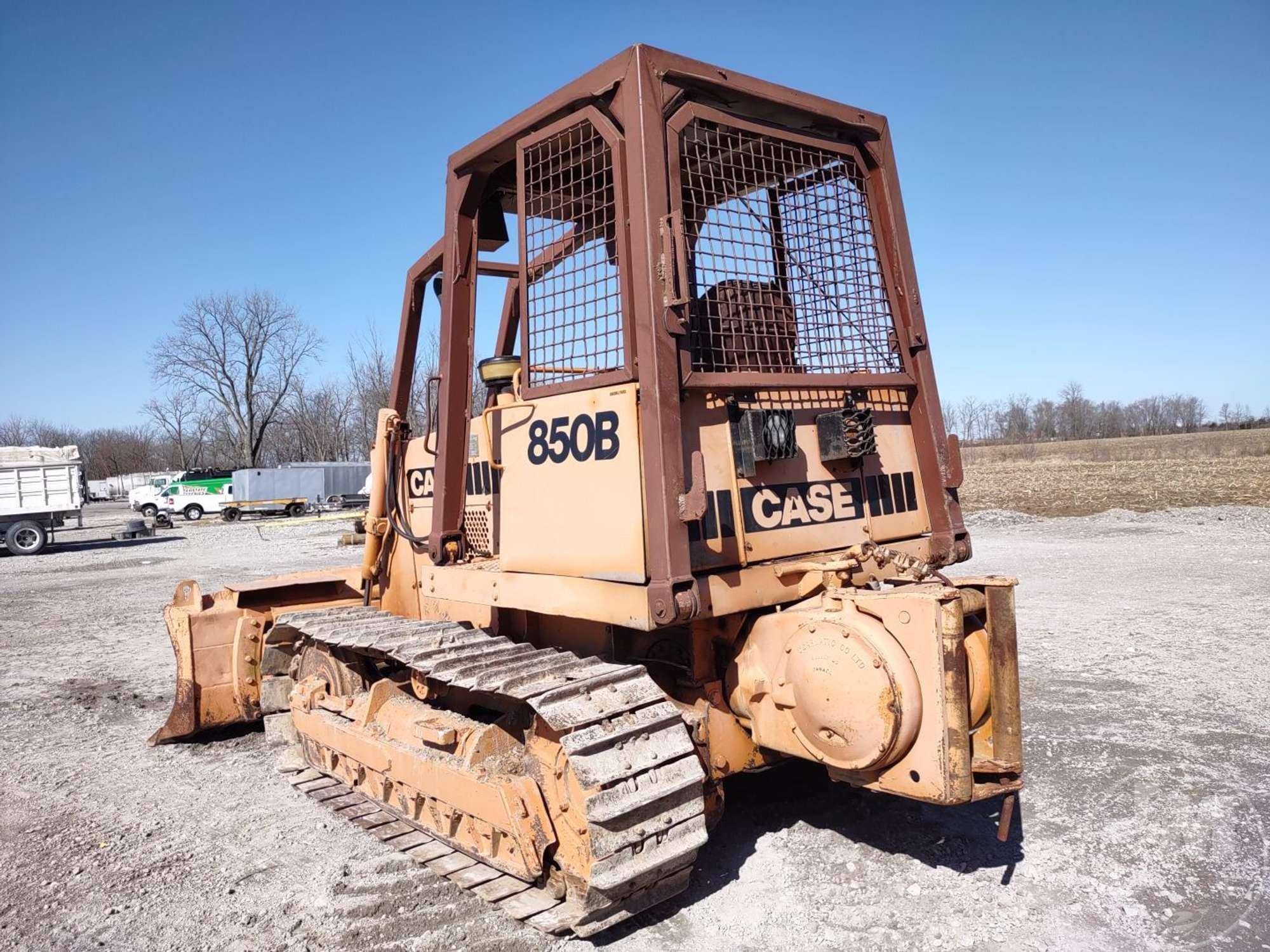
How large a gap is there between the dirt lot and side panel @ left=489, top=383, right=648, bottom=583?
1.52 meters

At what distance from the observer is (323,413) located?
2552 inches

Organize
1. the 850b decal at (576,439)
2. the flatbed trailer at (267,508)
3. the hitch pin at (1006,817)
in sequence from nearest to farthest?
the hitch pin at (1006,817) → the 850b decal at (576,439) → the flatbed trailer at (267,508)

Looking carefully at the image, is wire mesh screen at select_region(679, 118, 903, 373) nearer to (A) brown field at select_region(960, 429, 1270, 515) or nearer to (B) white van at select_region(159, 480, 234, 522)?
(A) brown field at select_region(960, 429, 1270, 515)

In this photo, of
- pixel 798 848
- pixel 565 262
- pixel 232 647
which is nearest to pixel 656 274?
pixel 565 262

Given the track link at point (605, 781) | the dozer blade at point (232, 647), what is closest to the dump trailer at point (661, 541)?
the track link at point (605, 781)

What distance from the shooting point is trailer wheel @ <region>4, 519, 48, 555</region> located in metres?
25.2

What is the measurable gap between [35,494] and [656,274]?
28.5 m

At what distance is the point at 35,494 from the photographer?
25.9 metres

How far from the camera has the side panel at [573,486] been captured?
11.9 feet

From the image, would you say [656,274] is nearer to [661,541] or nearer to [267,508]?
[661,541]

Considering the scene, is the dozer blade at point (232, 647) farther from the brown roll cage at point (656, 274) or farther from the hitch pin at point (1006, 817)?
the hitch pin at point (1006, 817)

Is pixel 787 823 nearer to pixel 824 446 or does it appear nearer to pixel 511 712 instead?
pixel 511 712

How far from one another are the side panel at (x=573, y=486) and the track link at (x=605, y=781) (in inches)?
17.4

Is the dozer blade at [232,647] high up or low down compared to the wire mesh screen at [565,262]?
down
